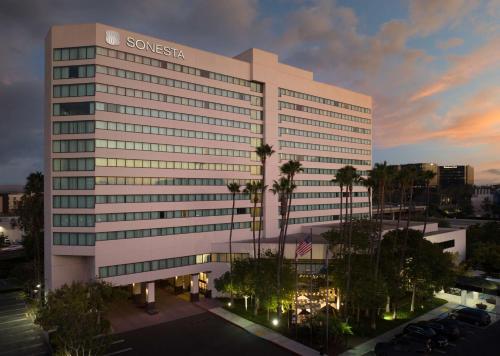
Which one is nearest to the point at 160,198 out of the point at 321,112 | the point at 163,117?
the point at 163,117

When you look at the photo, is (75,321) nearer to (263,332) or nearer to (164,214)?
(263,332)

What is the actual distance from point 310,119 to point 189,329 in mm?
51340

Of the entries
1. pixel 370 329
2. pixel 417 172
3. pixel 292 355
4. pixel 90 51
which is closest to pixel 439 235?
pixel 417 172

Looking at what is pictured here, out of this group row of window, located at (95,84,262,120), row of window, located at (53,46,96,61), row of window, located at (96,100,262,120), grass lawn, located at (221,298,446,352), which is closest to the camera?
grass lawn, located at (221,298,446,352)

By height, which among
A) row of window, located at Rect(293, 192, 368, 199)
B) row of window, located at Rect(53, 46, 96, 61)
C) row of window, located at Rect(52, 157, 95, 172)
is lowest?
row of window, located at Rect(293, 192, 368, 199)

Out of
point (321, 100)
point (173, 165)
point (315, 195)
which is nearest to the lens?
point (173, 165)

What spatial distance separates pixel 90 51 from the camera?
154 feet

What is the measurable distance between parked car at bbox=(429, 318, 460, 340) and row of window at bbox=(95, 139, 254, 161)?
1544 inches

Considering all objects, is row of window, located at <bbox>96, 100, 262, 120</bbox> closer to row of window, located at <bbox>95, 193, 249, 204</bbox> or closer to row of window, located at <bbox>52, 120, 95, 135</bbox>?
row of window, located at <bbox>52, 120, 95, 135</bbox>

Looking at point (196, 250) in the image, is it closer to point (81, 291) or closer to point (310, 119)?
point (81, 291)

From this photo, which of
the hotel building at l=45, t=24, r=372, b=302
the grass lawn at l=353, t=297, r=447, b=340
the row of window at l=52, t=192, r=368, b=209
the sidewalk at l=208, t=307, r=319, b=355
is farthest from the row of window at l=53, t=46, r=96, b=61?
the grass lawn at l=353, t=297, r=447, b=340

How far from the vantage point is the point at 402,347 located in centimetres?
3497

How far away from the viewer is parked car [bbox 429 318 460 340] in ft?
127

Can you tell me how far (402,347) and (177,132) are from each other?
4251 centimetres
